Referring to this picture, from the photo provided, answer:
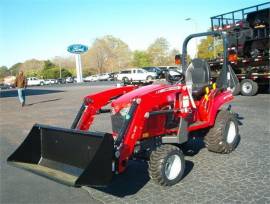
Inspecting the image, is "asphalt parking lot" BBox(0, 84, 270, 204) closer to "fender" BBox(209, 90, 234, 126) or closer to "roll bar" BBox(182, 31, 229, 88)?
"fender" BBox(209, 90, 234, 126)

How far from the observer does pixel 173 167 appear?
500 cm

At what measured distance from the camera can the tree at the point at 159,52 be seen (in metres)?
71.0

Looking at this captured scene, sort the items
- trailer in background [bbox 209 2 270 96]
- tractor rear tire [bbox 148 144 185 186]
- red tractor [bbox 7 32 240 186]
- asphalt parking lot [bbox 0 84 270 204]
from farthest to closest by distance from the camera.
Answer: trailer in background [bbox 209 2 270 96]
tractor rear tire [bbox 148 144 185 186]
asphalt parking lot [bbox 0 84 270 204]
red tractor [bbox 7 32 240 186]

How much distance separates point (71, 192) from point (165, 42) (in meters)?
68.6

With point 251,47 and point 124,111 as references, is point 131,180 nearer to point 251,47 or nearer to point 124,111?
point 124,111

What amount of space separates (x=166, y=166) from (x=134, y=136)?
63 centimetres

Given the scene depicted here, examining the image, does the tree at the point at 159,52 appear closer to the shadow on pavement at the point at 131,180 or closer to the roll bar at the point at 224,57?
the roll bar at the point at 224,57

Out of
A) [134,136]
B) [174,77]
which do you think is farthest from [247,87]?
[134,136]

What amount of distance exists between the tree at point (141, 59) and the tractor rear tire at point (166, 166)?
6672 cm

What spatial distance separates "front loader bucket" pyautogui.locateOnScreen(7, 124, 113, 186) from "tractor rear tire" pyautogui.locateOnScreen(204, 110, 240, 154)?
8.23ft

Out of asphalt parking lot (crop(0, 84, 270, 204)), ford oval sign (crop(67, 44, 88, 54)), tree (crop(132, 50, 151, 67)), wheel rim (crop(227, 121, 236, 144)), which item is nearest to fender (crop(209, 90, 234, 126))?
wheel rim (crop(227, 121, 236, 144))

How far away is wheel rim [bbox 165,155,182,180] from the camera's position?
4.91 m

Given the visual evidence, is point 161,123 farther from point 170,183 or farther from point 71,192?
point 71,192

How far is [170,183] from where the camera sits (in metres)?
4.89
